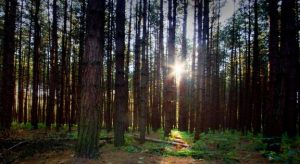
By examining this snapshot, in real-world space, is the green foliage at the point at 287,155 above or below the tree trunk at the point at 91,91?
below

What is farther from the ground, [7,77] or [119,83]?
[7,77]

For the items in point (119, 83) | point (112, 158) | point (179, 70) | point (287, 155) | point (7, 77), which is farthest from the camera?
point (179, 70)

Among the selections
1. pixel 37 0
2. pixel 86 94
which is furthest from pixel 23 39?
pixel 86 94

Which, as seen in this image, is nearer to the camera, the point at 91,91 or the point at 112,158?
the point at 91,91

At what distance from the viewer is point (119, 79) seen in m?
8.77

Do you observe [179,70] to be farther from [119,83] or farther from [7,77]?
[119,83]

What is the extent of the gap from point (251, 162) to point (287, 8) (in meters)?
4.95

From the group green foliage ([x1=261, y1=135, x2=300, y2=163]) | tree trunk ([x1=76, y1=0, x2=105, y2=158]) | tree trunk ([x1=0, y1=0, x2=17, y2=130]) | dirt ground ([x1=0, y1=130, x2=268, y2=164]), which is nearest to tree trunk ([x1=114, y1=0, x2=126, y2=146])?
dirt ground ([x1=0, y1=130, x2=268, y2=164])

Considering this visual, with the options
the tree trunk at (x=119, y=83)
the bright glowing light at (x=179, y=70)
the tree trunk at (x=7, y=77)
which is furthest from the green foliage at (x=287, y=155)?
the tree trunk at (x=7, y=77)

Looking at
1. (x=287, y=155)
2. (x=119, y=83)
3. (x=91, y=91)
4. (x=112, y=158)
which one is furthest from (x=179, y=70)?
(x=91, y=91)

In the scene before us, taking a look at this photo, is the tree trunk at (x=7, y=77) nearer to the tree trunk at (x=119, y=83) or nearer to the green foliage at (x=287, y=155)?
the tree trunk at (x=119, y=83)

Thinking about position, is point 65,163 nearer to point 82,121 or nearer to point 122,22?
point 82,121

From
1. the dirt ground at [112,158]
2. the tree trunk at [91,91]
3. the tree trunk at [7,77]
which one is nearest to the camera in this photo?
the tree trunk at [91,91]

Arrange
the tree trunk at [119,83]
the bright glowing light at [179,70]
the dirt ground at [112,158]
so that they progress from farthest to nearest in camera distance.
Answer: the bright glowing light at [179,70] < the tree trunk at [119,83] < the dirt ground at [112,158]
